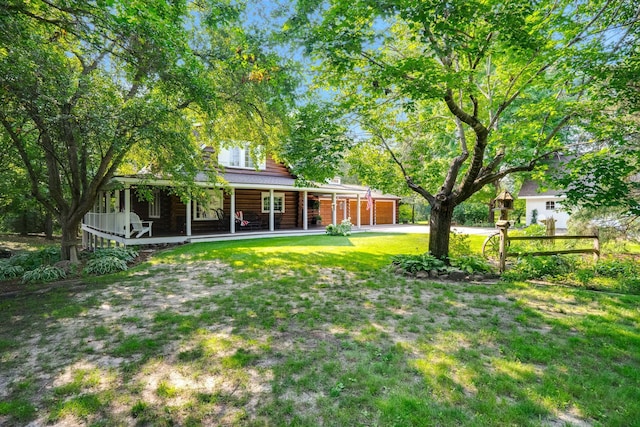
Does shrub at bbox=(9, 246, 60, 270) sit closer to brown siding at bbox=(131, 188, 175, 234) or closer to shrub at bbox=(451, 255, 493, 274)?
brown siding at bbox=(131, 188, 175, 234)

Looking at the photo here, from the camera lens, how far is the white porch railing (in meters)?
12.5

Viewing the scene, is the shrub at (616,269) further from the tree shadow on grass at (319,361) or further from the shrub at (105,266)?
the shrub at (105,266)

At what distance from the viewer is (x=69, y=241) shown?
9.16m

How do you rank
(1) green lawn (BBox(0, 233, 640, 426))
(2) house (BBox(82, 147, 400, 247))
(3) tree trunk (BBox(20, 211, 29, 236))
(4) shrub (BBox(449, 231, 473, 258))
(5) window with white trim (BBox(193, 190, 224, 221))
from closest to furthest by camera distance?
(1) green lawn (BBox(0, 233, 640, 426))
(4) shrub (BBox(449, 231, 473, 258))
(2) house (BBox(82, 147, 400, 247))
(5) window with white trim (BBox(193, 190, 224, 221))
(3) tree trunk (BBox(20, 211, 29, 236))

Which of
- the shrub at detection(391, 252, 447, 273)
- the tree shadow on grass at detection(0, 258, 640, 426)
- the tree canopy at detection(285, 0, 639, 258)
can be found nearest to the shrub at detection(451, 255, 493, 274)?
the shrub at detection(391, 252, 447, 273)

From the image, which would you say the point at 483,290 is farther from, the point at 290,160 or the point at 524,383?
the point at 290,160

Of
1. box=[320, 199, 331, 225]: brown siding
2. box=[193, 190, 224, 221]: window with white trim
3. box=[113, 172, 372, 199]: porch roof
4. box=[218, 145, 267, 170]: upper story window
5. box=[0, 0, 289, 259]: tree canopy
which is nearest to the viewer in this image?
box=[0, 0, 289, 259]: tree canopy

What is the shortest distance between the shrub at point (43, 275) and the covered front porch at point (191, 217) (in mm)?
4526

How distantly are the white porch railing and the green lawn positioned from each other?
6.90 metres

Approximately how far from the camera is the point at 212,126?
1012cm

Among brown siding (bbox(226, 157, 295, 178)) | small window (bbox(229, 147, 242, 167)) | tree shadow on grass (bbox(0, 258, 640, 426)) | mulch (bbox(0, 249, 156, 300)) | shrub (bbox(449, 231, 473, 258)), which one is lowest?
mulch (bbox(0, 249, 156, 300))

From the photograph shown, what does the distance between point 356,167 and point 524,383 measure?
265 inches

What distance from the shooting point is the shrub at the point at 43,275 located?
7.32 meters

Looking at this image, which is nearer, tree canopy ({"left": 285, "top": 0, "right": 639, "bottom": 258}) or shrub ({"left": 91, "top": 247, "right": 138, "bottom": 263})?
tree canopy ({"left": 285, "top": 0, "right": 639, "bottom": 258})
